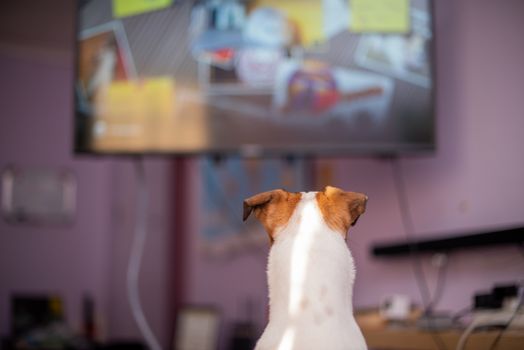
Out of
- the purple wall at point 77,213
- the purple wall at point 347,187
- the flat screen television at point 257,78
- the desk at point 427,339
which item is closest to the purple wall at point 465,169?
the purple wall at point 347,187

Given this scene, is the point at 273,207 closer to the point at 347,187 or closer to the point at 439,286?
the point at 439,286

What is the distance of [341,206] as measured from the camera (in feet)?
4.73

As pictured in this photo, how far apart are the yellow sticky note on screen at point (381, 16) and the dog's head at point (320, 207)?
52.1 inches

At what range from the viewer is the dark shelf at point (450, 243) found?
211 cm

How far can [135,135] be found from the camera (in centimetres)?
271

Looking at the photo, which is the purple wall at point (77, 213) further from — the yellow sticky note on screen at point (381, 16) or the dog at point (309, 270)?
the dog at point (309, 270)

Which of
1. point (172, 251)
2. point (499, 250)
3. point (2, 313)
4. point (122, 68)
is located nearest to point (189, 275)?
point (172, 251)

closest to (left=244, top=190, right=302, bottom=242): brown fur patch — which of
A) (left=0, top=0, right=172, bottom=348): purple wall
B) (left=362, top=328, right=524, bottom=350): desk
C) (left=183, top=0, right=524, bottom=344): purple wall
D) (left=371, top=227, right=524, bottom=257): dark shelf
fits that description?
(left=362, top=328, right=524, bottom=350): desk

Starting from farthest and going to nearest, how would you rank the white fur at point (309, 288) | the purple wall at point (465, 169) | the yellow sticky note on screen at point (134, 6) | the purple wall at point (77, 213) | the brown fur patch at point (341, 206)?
the purple wall at point (77, 213) < the yellow sticky note on screen at point (134, 6) < the purple wall at point (465, 169) < the brown fur patch at point (341, 206) < the white fur at point (309, 288)

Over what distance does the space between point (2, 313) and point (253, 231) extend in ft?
4.70

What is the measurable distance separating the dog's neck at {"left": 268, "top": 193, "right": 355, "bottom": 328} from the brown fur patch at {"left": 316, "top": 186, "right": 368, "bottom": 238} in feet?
0.06

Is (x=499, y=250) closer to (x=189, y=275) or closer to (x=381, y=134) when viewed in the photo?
(x=381, y=134)

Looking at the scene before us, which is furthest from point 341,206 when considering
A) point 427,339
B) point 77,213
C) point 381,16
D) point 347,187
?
point 77,213

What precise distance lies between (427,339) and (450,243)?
1.58ft
